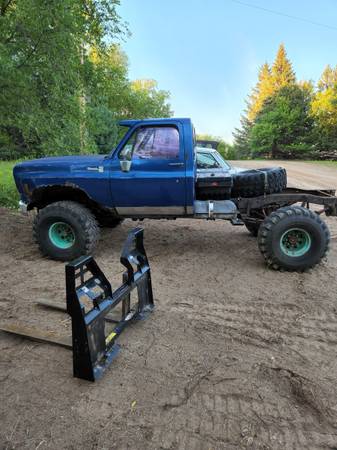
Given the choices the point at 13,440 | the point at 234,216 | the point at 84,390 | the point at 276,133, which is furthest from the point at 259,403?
the point at 276,133

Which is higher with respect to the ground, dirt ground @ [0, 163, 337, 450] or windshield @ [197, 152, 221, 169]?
windshield @ [197, 152, 221, 169]

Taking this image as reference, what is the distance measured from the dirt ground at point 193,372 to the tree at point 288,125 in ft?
118

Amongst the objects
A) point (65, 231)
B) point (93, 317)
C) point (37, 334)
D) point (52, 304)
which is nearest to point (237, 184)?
point (65, 231)

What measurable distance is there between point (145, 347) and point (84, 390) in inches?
29.0

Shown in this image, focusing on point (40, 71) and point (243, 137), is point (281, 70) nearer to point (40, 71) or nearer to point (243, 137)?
point (243, 137)

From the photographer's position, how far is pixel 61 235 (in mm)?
5852

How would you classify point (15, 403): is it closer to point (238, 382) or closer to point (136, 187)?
point (238, 382)

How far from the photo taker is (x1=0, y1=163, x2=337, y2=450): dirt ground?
2.30 m

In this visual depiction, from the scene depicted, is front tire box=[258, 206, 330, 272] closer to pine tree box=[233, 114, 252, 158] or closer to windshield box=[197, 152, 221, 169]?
windshield box=[197, 152, 221, 169]

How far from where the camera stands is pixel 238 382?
110 inches

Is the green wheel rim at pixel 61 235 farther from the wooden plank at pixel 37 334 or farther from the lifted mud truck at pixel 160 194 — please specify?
the wooden plank at pixel 37 334

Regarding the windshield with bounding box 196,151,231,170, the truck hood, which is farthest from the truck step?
the windshield with bounding box 196,151,231,170

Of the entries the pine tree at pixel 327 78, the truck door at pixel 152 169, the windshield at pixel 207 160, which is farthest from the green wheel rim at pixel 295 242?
the pine tree at pixel 327 78

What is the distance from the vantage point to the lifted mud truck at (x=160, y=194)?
5180 mm
